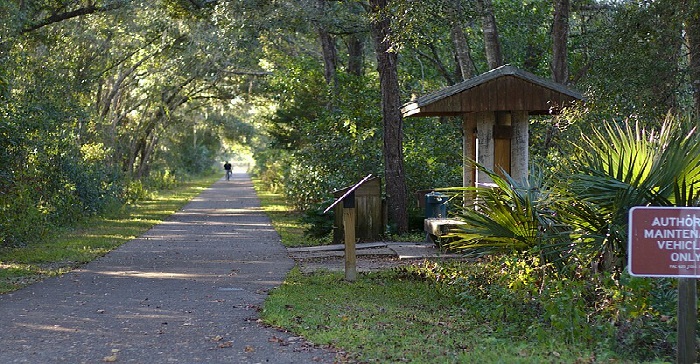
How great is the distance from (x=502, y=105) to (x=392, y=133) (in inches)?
169

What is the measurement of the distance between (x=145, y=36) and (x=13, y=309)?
1017 inches

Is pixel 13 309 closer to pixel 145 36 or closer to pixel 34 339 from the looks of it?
pixel 34 339

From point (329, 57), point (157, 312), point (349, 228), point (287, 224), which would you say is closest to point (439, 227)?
point (349, 228)

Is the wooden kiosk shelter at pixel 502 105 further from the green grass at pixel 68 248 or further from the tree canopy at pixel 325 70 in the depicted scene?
the green grass at pixel 68 248

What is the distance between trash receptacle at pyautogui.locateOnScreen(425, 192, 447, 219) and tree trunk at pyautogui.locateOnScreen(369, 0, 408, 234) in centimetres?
86

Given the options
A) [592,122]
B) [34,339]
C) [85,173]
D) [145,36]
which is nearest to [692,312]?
[34,339]

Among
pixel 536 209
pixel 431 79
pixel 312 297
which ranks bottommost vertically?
pixel 312 297

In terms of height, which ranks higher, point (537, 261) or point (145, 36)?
point (145, 36)

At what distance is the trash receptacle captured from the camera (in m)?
19.2

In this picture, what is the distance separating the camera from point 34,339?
920 cm

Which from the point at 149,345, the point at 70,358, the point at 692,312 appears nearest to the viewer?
the point at 692,312

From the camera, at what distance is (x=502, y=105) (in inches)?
655

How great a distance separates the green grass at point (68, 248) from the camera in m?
15.3

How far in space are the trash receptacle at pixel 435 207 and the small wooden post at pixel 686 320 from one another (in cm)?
1214
